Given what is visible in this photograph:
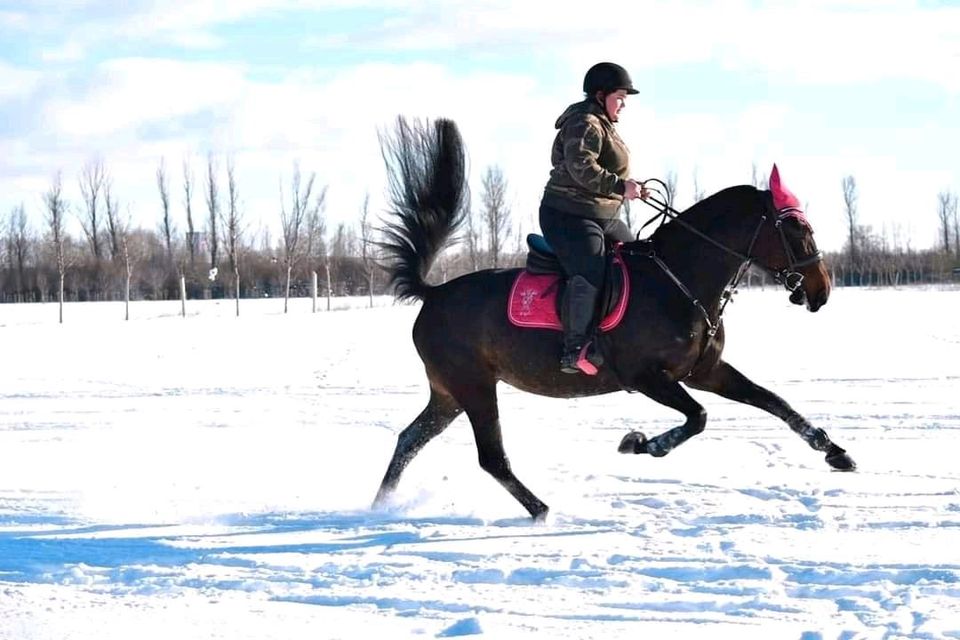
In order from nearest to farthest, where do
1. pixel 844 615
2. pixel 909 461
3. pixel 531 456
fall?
1. pixel 844 615
2. pixel 909 461
3. pixel 531 456

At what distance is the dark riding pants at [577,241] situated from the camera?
796 centimetres

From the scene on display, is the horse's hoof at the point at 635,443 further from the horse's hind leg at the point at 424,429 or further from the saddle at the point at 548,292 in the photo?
the horse's hind leg at the point at 424,429

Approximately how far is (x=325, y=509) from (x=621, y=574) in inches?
125

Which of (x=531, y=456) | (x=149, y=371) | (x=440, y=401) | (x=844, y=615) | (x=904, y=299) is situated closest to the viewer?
(x=844, y=615)

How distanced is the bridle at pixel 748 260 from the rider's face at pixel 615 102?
1.74 feet

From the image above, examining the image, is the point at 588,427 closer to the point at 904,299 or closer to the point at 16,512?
the point at 16,512

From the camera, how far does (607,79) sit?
7.93 metres

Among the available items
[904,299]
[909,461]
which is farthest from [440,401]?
[904,299]

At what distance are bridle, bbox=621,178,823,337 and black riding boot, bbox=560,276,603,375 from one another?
1.60 ft

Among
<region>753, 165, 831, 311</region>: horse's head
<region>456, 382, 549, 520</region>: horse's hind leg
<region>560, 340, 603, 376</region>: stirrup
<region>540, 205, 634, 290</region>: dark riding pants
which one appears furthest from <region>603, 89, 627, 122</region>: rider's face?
<region>456, 382, 549, 520</region>: horse's hind leg

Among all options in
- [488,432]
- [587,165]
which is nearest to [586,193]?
[587,165]

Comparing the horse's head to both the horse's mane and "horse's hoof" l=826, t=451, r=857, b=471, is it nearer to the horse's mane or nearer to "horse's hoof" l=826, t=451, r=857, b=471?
the horse's mane

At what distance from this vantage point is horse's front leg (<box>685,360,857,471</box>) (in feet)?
26.0

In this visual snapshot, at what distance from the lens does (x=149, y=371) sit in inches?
935
